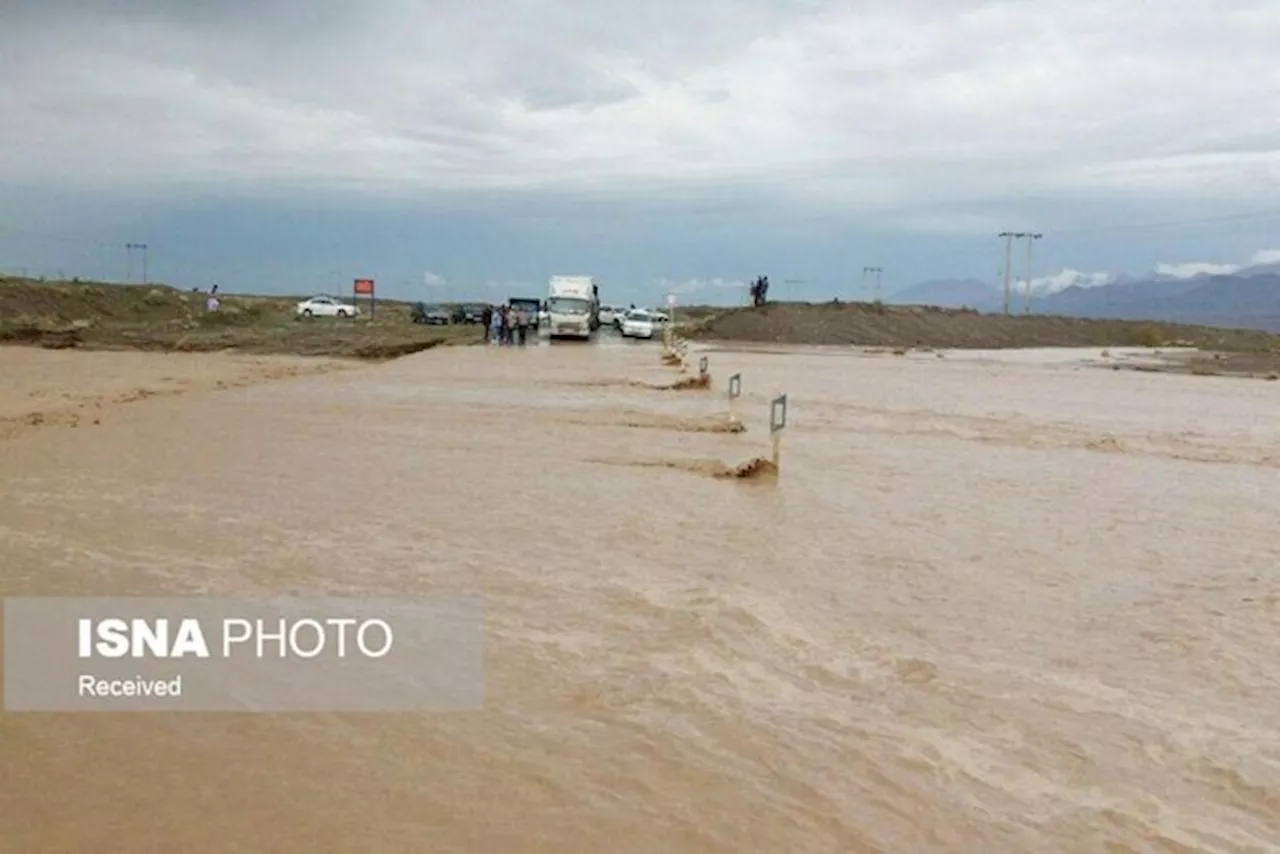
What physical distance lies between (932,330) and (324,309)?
3672cm

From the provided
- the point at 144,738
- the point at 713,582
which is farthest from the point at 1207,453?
the point at 144,738

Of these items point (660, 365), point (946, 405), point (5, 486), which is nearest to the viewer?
point (5, 486)

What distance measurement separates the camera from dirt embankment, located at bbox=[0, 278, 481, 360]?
41.0 m

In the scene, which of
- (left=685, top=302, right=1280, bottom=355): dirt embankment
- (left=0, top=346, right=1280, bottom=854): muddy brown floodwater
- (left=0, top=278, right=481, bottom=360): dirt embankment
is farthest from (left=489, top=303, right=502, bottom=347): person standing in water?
(left=0, top=346, right=1280, bottom=854): muddy brown floodwater

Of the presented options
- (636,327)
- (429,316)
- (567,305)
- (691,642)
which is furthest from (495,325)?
(691,642)

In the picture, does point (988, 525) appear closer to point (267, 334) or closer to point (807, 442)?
point (807, 442)

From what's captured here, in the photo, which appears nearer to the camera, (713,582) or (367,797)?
(367,797)

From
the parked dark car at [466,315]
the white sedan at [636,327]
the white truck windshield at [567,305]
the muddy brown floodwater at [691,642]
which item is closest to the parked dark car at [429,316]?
the parked dark car at [466,315]

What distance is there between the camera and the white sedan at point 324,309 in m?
63.9

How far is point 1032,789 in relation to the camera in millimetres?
4984

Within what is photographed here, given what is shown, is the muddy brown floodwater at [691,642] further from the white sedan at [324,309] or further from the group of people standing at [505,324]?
the white sedan at [324,309]

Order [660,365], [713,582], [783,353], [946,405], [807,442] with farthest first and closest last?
1. [783,353]
2. [660,365]
3. [946,405]
4. [807,442]
5. [713,582]

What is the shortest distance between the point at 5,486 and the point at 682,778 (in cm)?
876

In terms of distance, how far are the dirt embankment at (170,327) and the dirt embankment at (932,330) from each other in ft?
53.3
